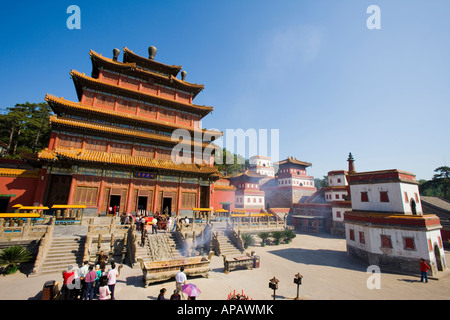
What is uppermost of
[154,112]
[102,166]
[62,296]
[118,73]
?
[118,73]

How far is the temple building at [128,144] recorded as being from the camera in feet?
64.0

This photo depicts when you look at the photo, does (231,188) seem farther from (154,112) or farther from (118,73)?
(118,73)

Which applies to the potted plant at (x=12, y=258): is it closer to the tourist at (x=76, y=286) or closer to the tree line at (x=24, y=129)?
the tourist at (x=76, y=286)

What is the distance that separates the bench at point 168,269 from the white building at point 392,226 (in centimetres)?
1398

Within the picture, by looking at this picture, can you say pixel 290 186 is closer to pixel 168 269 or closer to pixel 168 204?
pixel 168 204

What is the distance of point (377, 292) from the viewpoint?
11297 millimetres

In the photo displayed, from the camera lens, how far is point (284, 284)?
38.2ft

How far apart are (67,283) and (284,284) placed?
34.5 ft

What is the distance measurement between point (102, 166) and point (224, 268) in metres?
15.3

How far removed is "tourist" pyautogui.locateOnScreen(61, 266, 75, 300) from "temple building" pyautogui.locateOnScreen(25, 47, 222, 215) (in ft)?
41.4

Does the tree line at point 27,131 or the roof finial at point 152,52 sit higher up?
the roof finial at point 152,52

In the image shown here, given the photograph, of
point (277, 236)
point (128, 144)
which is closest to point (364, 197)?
point (277, 236)

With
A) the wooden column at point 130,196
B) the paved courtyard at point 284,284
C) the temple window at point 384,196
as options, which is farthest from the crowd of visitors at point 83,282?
the temple window at point 384,196
